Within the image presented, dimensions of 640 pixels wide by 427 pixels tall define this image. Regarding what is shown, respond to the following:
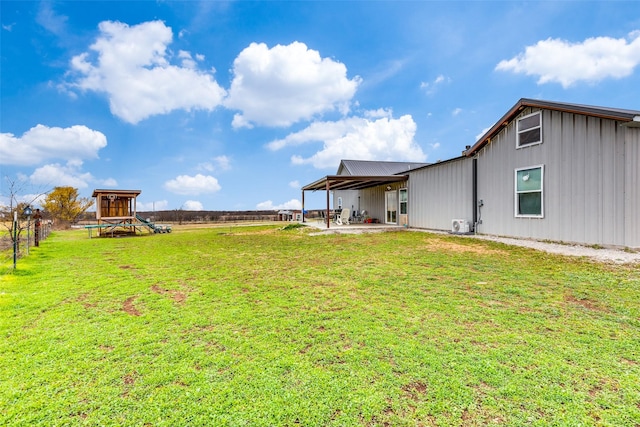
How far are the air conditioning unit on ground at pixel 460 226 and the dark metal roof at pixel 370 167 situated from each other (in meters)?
10.3

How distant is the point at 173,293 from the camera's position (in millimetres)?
4113

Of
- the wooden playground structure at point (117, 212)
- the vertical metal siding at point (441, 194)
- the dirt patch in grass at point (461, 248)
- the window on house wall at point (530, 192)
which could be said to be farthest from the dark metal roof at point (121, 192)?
the window on house wall at point (530, 192)

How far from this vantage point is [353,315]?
10.3ft

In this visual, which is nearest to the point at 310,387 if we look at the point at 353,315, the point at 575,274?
the point at 353,315

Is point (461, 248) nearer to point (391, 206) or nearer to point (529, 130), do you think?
point (529, 130)

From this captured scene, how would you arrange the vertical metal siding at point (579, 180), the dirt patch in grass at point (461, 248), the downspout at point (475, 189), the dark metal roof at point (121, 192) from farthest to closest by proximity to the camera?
1. the dark metal roof at point (121, 192)
2. the downspout at point (475, 189)
3. the dirt patch in grass at point (461, 248)
4. the vertical metal siding at point (579, 180)

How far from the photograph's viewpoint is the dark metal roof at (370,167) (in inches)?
832

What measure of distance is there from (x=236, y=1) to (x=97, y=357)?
41.9 feet

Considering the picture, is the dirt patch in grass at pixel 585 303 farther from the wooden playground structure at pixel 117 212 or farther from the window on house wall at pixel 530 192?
the wooden playground structure at pixel 117 212

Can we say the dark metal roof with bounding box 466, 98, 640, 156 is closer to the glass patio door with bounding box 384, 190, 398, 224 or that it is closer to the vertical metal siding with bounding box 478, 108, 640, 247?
the vertical metal siding with bounding box 478, 108, 640, 247

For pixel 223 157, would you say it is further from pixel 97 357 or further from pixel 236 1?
pixel 97 357

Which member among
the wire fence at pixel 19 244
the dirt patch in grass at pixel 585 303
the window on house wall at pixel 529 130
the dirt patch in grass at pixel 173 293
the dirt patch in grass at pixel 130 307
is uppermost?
the window on house wall at pixel 529 130

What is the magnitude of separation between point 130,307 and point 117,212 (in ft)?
54.0

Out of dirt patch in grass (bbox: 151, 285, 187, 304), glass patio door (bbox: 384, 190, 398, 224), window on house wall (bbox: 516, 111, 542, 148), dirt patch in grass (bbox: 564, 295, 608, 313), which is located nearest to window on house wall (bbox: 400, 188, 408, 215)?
glass patio door (bbox: 384, 190, 398, 224)
